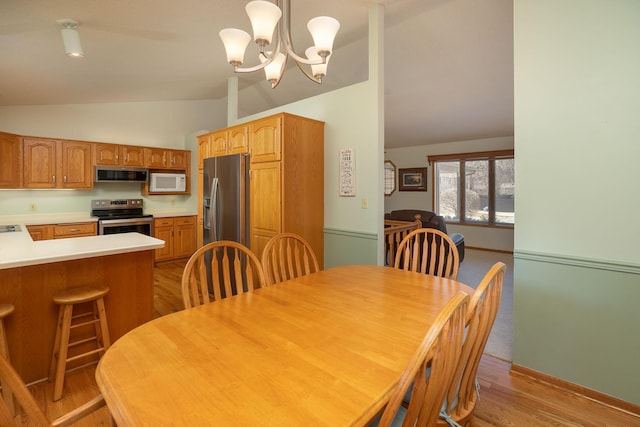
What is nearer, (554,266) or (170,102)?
(554,266)

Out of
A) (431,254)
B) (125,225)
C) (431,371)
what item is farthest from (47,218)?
(431,371)

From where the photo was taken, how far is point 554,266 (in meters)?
2.02

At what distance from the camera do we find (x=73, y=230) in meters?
4.32

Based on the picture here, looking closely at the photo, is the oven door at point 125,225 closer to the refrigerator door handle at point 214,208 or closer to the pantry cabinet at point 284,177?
the refrigerator door handle at point 214,208

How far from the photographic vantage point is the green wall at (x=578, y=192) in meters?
1.77

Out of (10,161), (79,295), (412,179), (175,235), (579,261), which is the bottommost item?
(79,295)

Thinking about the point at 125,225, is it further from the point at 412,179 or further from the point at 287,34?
the point at 412,179

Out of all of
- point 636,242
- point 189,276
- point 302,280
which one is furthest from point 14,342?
point 636,242

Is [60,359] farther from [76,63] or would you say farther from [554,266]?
[554,266]

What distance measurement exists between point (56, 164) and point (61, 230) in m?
0.95

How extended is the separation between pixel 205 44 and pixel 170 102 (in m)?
2.97

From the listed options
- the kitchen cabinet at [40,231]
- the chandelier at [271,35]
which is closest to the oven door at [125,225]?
the kitchen cabinet at [40,231]

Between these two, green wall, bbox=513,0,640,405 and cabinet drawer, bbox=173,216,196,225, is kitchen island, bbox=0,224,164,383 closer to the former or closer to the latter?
green wall, bbox=513,0,640,405

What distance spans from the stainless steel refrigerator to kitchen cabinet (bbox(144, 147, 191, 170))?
2077 millimetres
